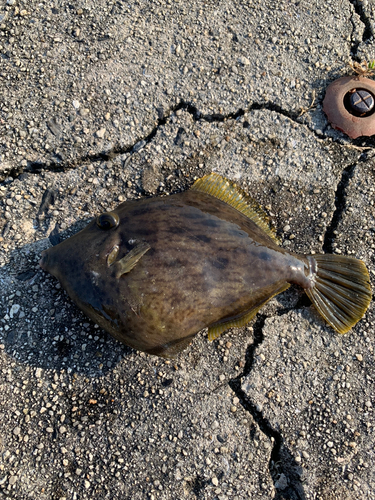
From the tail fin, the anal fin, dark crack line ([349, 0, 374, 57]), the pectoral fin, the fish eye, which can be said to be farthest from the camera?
dark crack line ([349, 0, 374, 57])

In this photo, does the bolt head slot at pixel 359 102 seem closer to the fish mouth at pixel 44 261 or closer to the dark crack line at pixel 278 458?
the dark crack line at pixel 278 458

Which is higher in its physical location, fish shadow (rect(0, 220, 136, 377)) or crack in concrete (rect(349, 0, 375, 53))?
crack in concrete (rect(349, 0, 375, 53))

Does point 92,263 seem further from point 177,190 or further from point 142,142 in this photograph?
point 142,142

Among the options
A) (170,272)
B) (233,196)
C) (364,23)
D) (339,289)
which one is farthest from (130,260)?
(364,23)

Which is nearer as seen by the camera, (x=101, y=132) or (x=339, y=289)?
(x=339, y=289)

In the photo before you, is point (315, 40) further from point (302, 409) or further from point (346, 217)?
point (302, 409)

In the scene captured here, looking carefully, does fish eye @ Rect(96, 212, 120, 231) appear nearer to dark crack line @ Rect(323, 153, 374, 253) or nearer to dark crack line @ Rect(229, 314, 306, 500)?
dark crack line @ Rect(229, 314, 306, 500)

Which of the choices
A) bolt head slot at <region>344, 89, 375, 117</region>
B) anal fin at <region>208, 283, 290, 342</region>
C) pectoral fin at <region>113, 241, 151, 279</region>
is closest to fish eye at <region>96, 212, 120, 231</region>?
pectoral fin at <region>113, 241, 151, 279</region>
